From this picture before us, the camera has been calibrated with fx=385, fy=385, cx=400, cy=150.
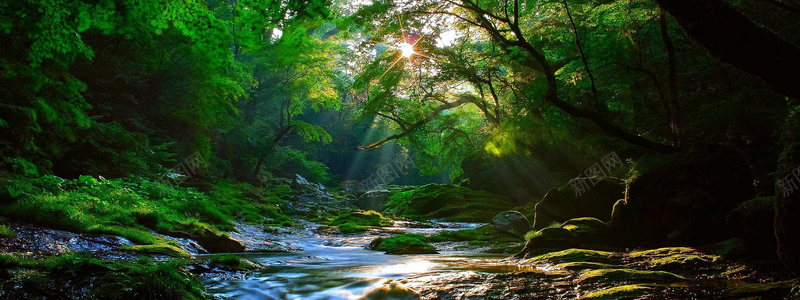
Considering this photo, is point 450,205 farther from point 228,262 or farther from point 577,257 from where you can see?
point 228,262

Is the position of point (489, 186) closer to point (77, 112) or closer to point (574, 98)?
point (574, 98)

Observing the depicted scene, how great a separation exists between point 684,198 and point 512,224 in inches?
233

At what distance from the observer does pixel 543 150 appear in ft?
56.1

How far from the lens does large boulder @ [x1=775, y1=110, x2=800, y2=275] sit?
3.24 meters

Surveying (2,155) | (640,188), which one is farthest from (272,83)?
(640,188)

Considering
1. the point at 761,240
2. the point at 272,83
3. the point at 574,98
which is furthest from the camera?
the point at 272,83

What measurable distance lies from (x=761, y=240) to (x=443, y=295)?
149 inches

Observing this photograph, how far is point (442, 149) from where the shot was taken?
18.1m

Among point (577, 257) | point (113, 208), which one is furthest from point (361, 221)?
point (577, 257)

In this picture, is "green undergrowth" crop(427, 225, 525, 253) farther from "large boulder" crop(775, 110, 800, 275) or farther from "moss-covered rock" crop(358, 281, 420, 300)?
"large boulder" crop(775, 110, 800, 275)

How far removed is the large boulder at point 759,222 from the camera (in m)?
4.35

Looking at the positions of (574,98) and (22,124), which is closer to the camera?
(22,124)

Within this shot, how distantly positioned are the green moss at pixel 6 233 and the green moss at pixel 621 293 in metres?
6.45

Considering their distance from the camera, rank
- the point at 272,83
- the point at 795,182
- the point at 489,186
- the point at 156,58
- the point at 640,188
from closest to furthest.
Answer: the point at 795,182 → the point at 640,188 → the point at 156,58 → the point at 489,186 → the point at 272,83
